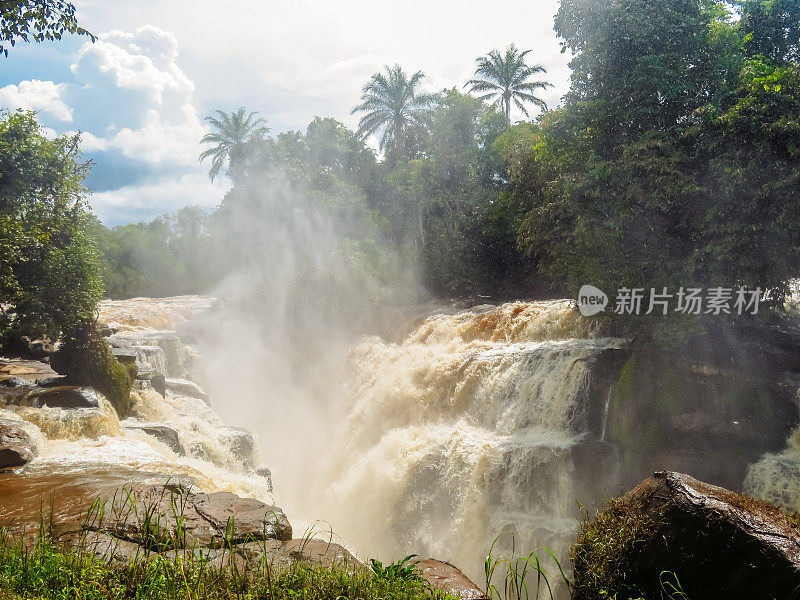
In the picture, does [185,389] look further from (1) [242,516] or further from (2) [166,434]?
(1) [242,516]

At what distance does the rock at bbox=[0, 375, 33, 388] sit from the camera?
10234 mm

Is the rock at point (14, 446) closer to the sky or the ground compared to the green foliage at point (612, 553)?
closer to the ground

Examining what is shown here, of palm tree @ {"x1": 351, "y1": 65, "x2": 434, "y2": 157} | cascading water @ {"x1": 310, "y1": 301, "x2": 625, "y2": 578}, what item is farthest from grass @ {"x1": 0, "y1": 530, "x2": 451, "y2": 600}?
palm tree @ {"x1": 351, "y1": 65, "x2": 434, "y2": 157}

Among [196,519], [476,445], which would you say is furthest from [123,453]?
[476,445]

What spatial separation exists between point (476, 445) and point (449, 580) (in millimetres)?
6480

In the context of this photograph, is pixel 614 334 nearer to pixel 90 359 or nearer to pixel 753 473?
pixel 753 473

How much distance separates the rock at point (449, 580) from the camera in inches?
136

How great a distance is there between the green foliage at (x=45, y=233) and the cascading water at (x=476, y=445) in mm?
7388

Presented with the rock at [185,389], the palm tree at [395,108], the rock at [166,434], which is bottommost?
the rock at [185,389]

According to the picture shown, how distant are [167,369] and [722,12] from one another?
705 inches

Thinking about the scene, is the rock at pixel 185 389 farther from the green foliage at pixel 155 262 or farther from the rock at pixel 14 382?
the green foliage at pixel 155 262

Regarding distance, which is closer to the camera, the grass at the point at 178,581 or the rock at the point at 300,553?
the grass at the point at 178,581

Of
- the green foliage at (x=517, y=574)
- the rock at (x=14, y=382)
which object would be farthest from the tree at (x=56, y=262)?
the green foliage at (x=517, y=574)

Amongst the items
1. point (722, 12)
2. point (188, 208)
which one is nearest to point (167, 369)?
point (722, 12)
